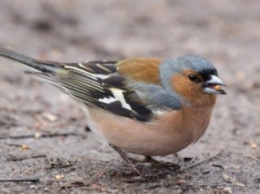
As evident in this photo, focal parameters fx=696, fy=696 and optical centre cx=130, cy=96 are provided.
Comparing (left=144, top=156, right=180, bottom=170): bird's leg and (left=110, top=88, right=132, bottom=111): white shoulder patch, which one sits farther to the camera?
(left=144, top=156, right=180, bottom=170): bird's leg

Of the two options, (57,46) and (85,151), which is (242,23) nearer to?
(57,46)

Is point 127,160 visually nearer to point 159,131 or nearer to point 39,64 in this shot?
point 159,131

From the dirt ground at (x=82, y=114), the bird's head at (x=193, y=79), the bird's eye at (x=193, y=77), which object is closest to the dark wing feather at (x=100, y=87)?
the bird's head at (x=193, y=79)

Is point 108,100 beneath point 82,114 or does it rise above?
beneath

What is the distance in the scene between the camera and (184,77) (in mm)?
5395

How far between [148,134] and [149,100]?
0.29m

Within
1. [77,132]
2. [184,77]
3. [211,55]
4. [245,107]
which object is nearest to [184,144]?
[184,77]

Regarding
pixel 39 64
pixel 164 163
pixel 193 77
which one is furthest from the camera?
pixel 39 64

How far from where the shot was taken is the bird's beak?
522cm

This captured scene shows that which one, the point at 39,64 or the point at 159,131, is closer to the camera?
the point at 159,131

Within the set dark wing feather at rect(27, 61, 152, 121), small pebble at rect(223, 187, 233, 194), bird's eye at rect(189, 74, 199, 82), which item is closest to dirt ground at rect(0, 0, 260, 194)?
small pebble at rect(223, 187, 233, 194)

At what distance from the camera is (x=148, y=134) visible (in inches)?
205

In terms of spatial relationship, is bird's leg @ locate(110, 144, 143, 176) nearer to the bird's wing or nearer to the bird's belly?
the bird's belly

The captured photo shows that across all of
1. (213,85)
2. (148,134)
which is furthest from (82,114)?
(213,85)
